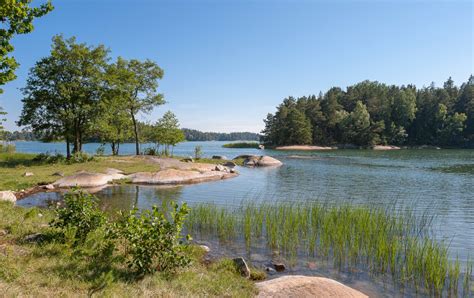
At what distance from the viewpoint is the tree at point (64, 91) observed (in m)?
33.3

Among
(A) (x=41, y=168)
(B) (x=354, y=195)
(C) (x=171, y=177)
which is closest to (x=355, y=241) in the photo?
(B) (x=354, y=195)

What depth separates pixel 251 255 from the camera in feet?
36.3

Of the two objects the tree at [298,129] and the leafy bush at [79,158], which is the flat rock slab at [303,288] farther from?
the tree at [298,129]

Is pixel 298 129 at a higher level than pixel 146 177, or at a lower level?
higher

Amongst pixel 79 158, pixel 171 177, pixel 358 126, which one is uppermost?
pixel 358 126

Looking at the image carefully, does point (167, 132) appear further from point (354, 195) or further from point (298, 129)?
point (298, 129)

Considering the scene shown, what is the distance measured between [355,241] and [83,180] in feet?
69.4

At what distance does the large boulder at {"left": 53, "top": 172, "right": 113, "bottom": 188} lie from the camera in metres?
23.8

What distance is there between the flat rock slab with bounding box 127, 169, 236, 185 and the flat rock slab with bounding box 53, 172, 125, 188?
7.79ft

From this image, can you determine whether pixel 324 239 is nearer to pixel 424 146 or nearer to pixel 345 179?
pixel 345 179

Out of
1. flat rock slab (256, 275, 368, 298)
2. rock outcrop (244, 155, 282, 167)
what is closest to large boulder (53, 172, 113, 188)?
flat rock slab (256, 275, 368, 298)

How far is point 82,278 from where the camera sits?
22.2 ft

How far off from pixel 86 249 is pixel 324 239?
7.87 metres

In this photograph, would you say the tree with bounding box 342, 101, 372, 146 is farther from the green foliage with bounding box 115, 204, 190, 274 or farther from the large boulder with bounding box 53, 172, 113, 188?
the green foliage with bounding box 115, 204, 190, 274
